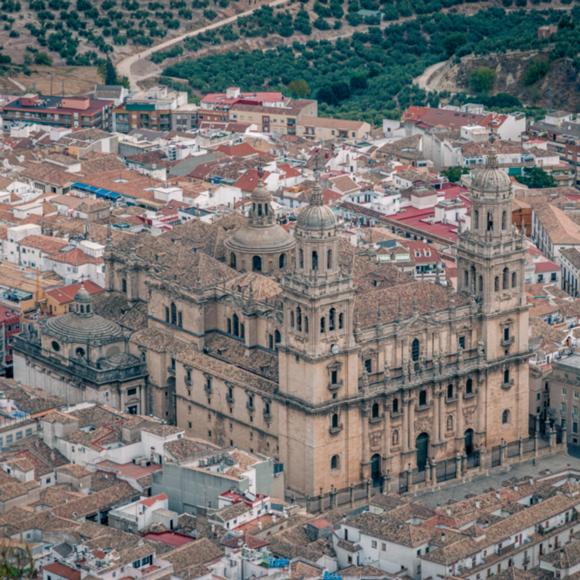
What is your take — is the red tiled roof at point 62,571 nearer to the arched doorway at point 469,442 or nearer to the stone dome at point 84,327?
the stone dome at point 84,327

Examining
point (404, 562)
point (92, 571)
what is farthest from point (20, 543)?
point (404, 562)

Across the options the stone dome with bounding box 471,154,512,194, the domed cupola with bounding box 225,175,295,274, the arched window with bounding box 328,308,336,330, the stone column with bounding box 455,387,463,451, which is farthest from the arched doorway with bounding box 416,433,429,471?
the stone dome with bounding box 471,154,512,194

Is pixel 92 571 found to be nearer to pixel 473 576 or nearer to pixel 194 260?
pixel 473 576

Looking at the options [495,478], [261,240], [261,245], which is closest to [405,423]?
[495,478]

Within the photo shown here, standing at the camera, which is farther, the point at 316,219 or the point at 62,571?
the point at 316,219

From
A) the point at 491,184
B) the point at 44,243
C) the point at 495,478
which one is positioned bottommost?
the point at 495,478

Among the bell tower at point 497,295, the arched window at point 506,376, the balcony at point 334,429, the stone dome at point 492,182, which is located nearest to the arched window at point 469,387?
the bell tower at point 497,295

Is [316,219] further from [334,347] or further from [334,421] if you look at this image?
[334,421]
